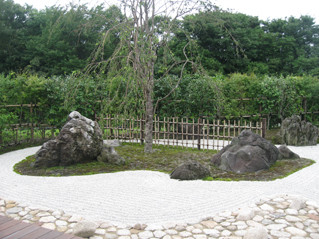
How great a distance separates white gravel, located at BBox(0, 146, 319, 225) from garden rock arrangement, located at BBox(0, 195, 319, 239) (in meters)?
0.18

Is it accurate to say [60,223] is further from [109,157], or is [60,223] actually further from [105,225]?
[109,157]

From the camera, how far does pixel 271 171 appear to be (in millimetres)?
6789

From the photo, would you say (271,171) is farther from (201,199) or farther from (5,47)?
(5,47)

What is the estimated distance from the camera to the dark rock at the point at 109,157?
7.62 metres

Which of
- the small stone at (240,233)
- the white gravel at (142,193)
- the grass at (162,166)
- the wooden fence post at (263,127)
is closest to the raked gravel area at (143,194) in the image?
the white gravel at (142,193)

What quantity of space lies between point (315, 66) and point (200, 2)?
19075 mm

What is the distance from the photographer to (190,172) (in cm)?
622

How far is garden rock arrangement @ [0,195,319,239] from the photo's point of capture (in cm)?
369

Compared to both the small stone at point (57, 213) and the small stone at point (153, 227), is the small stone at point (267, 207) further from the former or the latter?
the small stone at point (57, 213)

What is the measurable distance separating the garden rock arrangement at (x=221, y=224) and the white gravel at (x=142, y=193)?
18 cm

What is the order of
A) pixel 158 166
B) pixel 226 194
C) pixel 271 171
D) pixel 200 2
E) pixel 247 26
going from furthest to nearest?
pixel 247 26 → pixel 200 2 → pixel 158 166 → pixel 271 171 → pixel 226 194

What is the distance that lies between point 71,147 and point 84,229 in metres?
4.09

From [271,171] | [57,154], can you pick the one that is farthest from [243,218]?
[57,154]

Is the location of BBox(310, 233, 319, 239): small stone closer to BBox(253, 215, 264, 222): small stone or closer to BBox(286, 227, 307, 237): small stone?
BBox(286, 227, 307, 237): small stone
